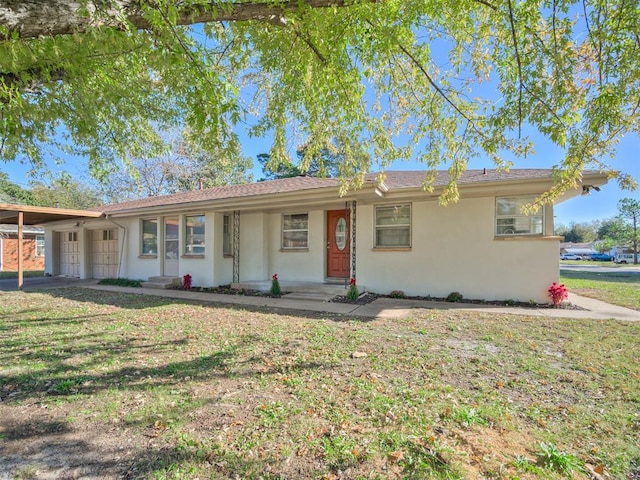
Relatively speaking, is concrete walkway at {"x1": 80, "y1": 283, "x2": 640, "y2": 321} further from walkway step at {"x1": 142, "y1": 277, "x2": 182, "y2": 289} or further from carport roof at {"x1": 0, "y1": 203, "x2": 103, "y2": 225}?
carport roof at {"x1": 0, "y1": 203, "x2": 103, "y2": 225}

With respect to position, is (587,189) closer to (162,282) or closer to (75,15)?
(75,15)

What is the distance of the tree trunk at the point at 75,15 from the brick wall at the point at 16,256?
2631cm

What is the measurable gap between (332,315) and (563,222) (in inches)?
4561

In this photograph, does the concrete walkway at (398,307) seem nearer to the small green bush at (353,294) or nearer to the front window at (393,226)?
the small green bush at (353,294)

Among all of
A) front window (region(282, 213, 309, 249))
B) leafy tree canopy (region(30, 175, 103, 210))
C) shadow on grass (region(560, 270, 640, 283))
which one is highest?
leafy tree canopy (region(30, 175, 103, 210))

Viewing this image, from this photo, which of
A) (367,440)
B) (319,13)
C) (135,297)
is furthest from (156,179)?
(367,440)

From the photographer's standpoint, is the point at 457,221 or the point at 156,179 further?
the point at 156,179

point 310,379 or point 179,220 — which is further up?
point 179,220

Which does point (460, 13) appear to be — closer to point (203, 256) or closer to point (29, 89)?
point (29, 89)

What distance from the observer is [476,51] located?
5.60 metres

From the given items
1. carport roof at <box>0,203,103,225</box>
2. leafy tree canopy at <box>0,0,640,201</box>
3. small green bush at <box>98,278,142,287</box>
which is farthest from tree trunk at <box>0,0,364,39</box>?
carport roof at <box>0,203,103,225</box>

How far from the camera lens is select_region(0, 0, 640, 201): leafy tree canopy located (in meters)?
3.18

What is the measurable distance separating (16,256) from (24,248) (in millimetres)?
825

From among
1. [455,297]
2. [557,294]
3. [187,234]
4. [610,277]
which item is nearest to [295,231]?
[187,234]
